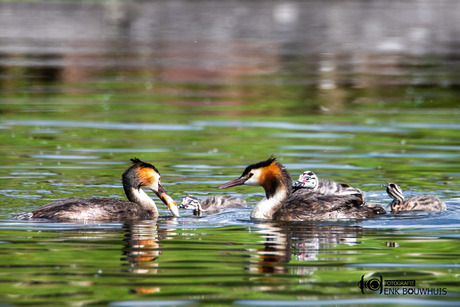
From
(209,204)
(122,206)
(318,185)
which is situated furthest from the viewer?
(318,185)

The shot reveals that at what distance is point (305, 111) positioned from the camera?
2127 cm

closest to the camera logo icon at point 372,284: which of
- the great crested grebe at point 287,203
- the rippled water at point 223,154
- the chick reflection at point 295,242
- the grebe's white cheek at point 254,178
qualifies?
the rippled water at point 223,154

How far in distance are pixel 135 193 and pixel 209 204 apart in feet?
3.39

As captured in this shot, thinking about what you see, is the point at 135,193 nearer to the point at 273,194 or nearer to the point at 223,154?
the point at 273,194

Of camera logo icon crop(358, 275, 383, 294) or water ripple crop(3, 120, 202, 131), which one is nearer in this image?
camera logo icon crop(358, 275, 383, 294)

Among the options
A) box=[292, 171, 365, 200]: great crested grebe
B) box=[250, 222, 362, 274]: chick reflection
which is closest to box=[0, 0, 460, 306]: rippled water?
box=[250, 222, 362, 274]: chick reflection

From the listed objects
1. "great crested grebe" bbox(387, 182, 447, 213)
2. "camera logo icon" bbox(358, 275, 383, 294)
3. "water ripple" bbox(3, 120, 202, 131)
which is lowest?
"camera logo icon" bbox(358, 275, 383, 294)

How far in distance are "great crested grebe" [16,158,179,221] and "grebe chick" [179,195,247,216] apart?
1.25 feet

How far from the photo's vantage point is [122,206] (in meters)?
11.4

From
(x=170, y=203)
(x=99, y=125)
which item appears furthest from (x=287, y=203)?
(x=99, y=125)

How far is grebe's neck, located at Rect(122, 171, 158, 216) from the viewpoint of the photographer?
11688 mm

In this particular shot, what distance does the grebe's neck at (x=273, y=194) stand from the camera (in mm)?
11578

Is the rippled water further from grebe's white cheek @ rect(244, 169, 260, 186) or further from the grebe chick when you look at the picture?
grebe's white cheek @ rect(244, 169, 260, 186)

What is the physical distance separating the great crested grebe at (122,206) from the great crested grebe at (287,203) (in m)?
0.85
